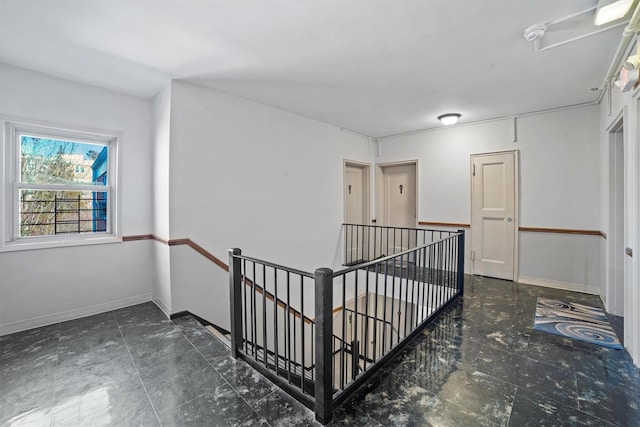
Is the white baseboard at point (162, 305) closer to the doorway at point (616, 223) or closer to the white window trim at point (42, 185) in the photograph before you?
the white window trim at point (42, 185)

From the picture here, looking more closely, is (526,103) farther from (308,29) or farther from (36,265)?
(36,265)

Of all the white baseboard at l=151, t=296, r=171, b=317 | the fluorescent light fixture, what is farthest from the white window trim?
the fluorescent light fixture

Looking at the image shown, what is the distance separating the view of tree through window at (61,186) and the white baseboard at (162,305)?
103cm

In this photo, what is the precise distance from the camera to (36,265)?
2.79m

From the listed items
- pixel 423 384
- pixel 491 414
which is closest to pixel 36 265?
pixel 423 384

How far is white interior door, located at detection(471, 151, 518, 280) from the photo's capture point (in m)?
4.21

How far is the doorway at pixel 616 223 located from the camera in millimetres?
2986

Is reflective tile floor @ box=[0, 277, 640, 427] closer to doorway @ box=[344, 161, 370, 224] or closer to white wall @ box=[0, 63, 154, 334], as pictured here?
white wall @ box=[0, 63, 154, 334]

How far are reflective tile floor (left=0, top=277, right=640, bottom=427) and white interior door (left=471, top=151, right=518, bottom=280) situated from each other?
1.58 metres

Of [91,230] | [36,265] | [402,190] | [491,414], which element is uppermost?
[402,190]

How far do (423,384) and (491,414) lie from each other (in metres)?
0.40

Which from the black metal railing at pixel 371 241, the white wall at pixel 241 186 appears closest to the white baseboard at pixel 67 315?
the white wall at pixel 241 186

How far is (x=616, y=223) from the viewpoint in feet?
9.95

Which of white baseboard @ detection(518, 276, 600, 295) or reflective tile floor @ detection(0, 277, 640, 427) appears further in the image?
white baseboard @ detection(518, 276, 600, 295)
